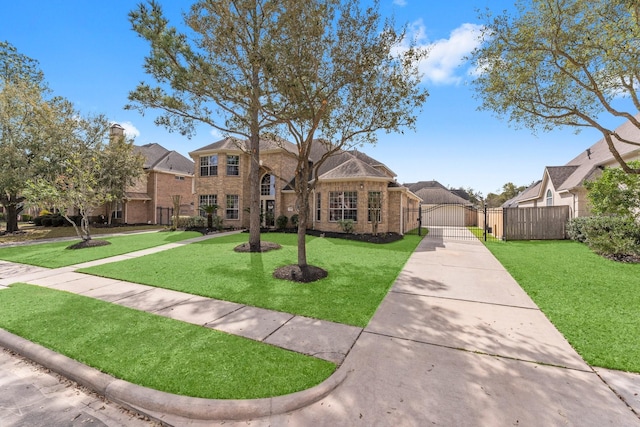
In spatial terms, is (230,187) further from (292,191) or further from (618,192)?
(618,192)

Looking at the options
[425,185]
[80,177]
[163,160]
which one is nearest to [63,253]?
[80,177]

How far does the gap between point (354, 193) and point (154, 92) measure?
1162 cm

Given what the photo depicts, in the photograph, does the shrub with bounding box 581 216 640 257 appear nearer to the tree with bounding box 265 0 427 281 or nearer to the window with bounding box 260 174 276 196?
the tree with bounding box 265 0 427 281

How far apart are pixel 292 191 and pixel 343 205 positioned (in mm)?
4209

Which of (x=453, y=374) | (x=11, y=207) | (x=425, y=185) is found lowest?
(x=453, y=374)

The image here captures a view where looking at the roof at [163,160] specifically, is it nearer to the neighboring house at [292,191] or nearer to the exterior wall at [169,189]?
the exterior wall at [169,189]

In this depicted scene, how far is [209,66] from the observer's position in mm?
7922

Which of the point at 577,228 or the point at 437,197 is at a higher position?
the point at 437,197

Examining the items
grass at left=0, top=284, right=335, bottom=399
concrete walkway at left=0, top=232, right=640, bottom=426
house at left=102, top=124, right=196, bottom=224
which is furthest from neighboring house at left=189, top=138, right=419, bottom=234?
grass at left=0, top=284, right=335, bottom=399

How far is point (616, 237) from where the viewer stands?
9.70 meters

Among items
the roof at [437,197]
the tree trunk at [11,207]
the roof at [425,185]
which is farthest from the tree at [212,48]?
the roof at [425,185]

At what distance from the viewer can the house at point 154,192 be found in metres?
25.3

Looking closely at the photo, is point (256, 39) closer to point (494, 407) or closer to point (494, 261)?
point (494, 407)

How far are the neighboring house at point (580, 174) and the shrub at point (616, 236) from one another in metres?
2.03
